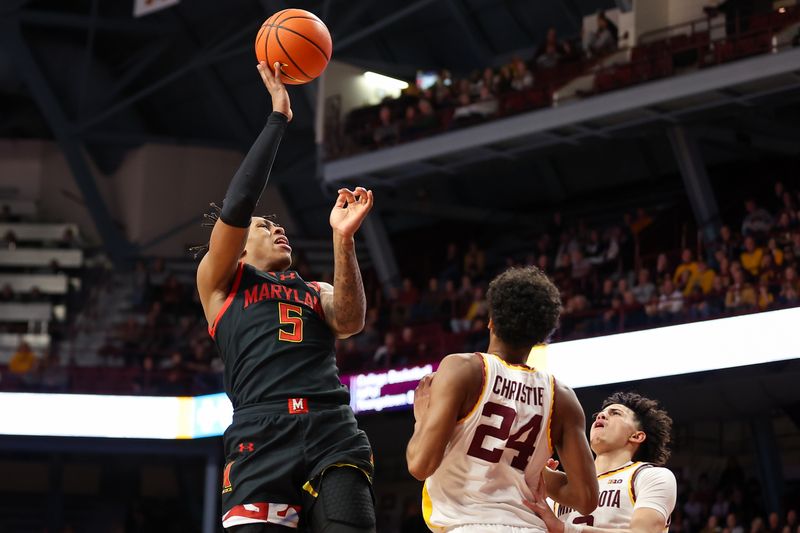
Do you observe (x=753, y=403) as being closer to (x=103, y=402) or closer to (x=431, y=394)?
(x=103, y=402)

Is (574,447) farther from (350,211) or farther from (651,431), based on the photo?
(651,431)

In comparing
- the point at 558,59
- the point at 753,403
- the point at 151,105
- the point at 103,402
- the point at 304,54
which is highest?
the point at 151,105

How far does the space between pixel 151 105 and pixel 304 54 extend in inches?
855

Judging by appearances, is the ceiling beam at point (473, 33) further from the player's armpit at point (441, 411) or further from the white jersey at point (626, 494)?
the player's armpit at point (441, 411)

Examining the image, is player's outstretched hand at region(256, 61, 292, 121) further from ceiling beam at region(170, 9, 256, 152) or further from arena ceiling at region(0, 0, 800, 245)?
ceiling beam at region(170, 9, 256, 152)

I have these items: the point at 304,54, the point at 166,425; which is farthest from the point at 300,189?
the point at 304,54

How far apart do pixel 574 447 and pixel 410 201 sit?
17886mm

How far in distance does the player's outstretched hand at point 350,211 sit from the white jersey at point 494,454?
73 cm

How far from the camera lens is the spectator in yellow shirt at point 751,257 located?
14.9 meters

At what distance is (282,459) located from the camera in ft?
14.5

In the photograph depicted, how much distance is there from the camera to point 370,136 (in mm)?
20516

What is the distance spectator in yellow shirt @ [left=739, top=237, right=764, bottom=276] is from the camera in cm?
1491

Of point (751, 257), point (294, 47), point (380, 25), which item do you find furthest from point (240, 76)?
point (294, 47)

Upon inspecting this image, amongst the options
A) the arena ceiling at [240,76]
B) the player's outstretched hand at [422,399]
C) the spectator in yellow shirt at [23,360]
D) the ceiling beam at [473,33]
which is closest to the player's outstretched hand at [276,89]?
Answer: the player's outstretched hand at [422,399]
